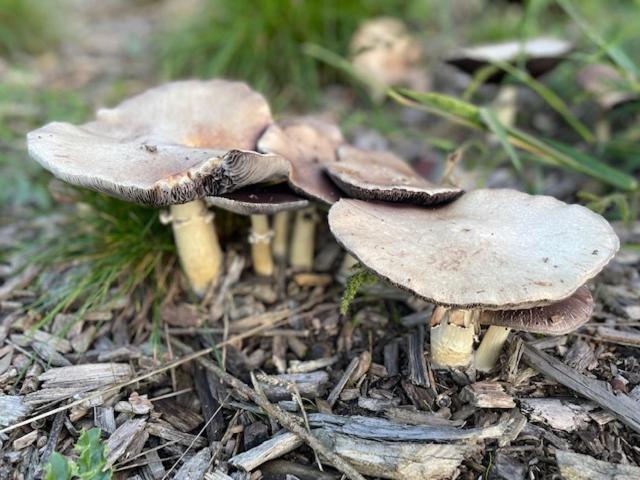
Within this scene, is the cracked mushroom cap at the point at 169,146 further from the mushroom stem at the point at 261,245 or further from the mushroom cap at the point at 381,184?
the mushroom stem at the point at 261,245

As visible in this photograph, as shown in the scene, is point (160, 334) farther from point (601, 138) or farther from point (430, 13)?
point (430, 13)

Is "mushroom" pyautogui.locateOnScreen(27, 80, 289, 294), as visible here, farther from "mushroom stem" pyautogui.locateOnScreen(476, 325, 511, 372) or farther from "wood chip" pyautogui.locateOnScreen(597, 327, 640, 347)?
"wood chip" pyautogui.locateOnScreen(597, 327, 640, 347)

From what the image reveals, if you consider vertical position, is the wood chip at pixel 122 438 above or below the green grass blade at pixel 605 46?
below

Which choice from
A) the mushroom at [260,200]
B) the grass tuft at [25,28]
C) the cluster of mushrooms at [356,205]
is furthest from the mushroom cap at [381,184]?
the grass tuft at [25,28]

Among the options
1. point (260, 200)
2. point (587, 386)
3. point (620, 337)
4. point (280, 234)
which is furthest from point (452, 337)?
point (280, 234)

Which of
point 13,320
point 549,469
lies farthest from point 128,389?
point 549,469

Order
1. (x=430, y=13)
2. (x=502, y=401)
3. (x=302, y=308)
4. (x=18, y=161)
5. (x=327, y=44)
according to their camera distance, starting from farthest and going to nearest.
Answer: (x=430, y=13)
(x=327, y=44)
(x=18, y=161)
(x=302, y=308)
(x=502, y=401)

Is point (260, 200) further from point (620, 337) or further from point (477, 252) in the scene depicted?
point (620, 337)
